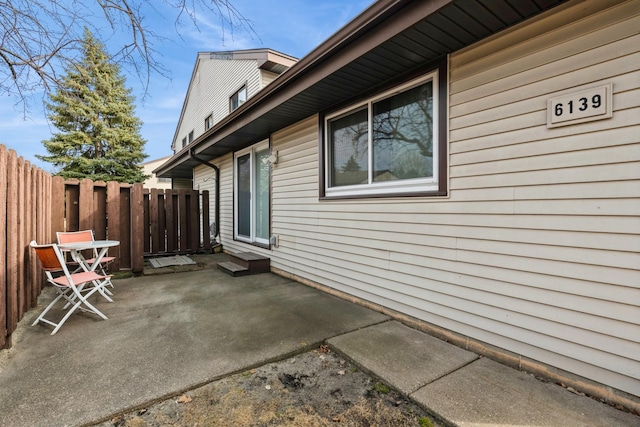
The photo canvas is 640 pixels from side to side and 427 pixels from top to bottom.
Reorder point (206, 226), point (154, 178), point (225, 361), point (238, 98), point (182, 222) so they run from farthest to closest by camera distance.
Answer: point (154, 178) → point (238, 98) → point (206, 226) → point (182, 222) → point (225, 361)

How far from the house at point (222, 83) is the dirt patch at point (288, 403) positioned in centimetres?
601

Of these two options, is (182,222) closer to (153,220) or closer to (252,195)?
(153,220)

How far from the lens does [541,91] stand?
2088 mm

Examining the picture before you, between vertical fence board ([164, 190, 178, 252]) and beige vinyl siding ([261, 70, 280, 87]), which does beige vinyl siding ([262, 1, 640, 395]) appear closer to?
vertical fence board ([164, 190, 178, 252])

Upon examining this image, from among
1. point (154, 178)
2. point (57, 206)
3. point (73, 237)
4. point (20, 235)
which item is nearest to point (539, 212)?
point (20, 235)

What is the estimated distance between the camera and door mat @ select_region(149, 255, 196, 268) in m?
5.78

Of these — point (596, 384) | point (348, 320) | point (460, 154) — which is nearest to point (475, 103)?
point (460, 154)

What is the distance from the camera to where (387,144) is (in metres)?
3.26

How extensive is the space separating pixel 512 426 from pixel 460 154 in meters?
1.94

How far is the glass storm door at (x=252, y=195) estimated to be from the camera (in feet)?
19.0

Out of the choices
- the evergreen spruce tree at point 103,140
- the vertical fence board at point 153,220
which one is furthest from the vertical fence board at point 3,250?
the evergreen spruce tree at point 103,140

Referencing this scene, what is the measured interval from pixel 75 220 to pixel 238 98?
5.49 m

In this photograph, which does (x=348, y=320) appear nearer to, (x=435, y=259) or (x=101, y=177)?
(x=435, y=259)

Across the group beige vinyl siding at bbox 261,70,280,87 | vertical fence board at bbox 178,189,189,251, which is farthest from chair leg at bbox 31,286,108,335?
beige vinyl siding at bbox 261,70,280,87
